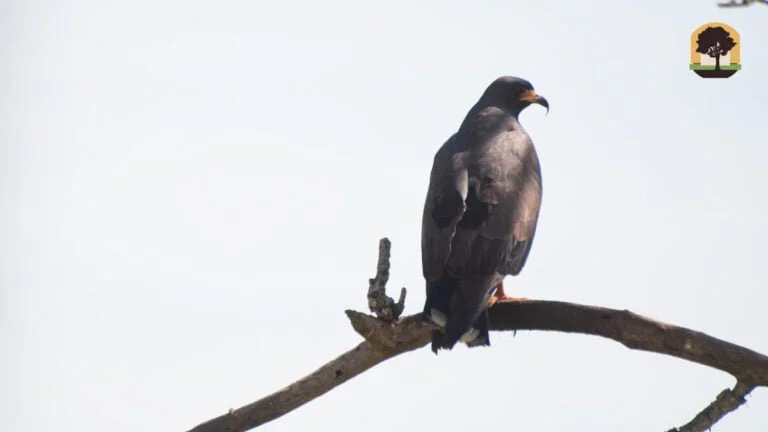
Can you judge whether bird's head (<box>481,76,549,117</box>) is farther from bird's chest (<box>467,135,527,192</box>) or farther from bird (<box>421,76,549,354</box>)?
bird's chest (<box>467,135,527,192</box>)

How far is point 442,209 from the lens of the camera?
770 centimetres

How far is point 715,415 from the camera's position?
21.1ft

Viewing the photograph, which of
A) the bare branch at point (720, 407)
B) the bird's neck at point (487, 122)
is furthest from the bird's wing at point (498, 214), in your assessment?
the bare branch at point (720, 407)

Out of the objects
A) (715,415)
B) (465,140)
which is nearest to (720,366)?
(715,415)

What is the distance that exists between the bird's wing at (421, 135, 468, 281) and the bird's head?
4.64ft

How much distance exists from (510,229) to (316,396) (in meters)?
1.49

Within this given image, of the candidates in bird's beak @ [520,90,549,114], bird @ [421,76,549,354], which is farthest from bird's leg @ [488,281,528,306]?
bird's beak @ [520,90,549,114]

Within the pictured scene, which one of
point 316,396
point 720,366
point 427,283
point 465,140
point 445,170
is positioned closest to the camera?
point 720,366

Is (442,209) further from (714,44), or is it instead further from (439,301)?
(714,44)

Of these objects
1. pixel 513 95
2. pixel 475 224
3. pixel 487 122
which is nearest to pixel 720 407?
pixel 475 224

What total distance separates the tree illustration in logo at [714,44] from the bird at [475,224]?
123 cm

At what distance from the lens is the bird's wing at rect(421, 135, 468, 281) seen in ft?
24.3

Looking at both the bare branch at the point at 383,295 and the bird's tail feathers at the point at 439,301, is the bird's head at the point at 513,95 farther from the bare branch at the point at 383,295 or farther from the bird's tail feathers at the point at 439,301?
the bare branch at the point at 383,295

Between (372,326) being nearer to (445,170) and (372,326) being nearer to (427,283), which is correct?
(427,283)
